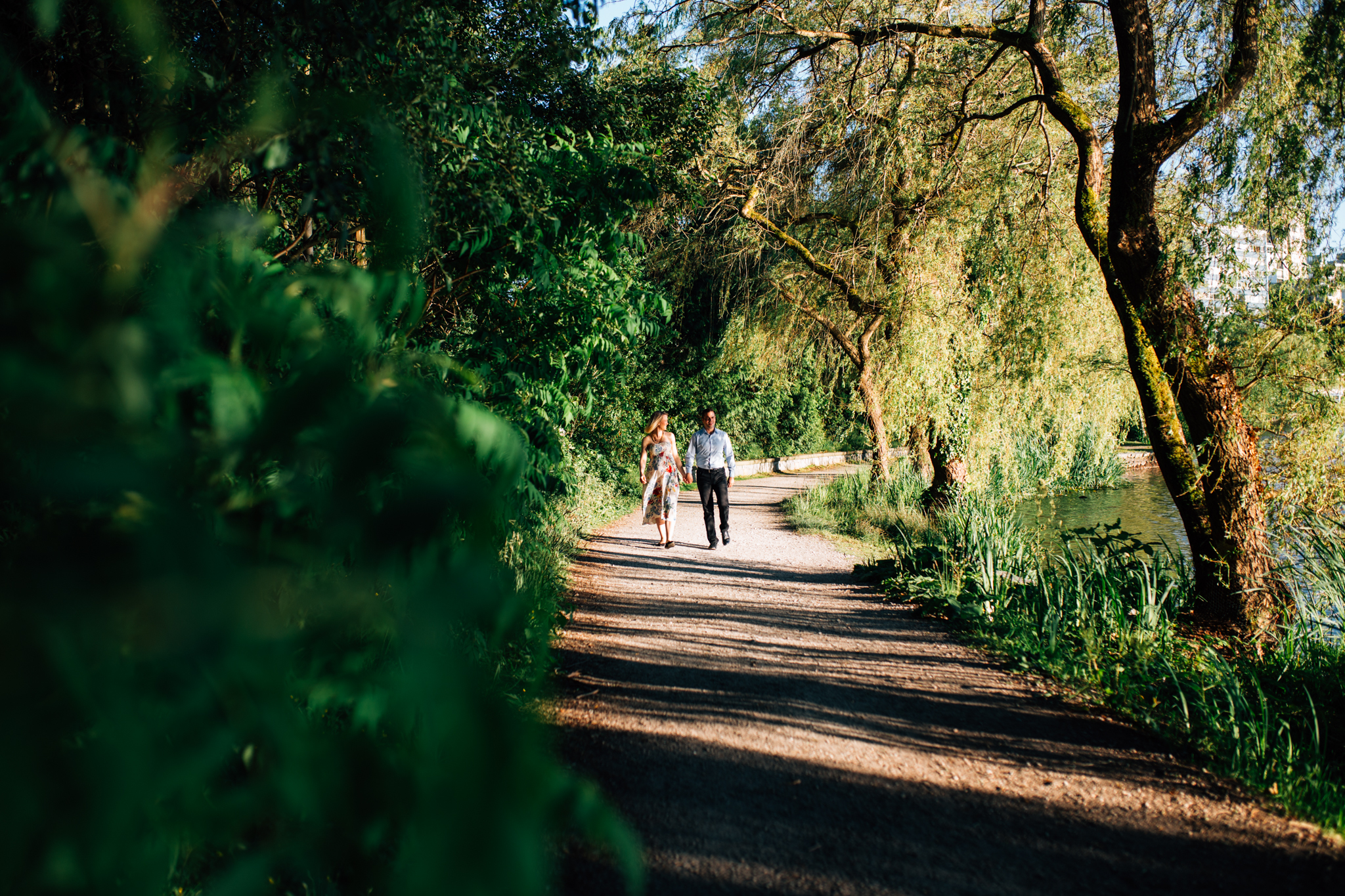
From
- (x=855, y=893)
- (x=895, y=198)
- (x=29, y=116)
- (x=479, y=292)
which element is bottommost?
(x=855, y=893)

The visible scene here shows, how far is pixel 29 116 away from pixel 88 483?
0.88 m

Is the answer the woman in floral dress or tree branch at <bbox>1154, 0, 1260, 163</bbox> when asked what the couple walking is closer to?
the woman in floral dress

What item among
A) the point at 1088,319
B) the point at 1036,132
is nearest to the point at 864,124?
the point at 1036,132

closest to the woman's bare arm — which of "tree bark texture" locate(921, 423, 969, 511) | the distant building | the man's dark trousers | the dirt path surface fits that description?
the man's dark trousers

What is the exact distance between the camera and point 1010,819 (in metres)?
3.60

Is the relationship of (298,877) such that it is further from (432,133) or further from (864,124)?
(864,124)

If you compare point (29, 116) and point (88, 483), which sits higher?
point (29, 116)

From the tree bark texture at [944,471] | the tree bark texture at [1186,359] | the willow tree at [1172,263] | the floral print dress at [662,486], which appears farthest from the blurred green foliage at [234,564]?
the tree bark texture at [944,471]

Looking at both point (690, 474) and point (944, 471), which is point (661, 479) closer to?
point (690, 474)

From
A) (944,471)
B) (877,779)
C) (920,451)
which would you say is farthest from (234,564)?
(920,451)

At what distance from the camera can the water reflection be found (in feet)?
44.1

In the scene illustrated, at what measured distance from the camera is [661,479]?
10.9m

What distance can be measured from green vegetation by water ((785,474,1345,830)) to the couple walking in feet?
9.90

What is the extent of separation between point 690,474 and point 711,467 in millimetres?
585
